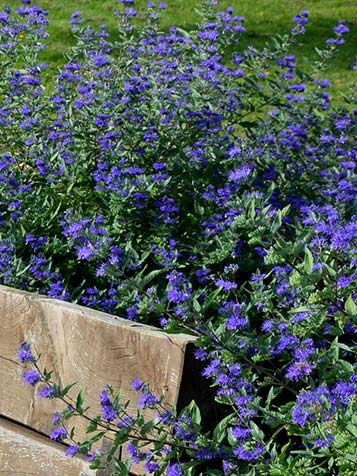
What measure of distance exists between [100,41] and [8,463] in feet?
5.88

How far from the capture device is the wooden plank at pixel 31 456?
9.86 feet

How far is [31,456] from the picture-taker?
3.09 meters

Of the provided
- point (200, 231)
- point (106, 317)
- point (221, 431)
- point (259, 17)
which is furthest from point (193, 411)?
point (259, 17)

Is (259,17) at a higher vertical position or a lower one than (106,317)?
lower

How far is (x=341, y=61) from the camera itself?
841 cm

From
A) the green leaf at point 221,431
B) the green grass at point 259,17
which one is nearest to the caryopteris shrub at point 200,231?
the green leaf at point 221,431

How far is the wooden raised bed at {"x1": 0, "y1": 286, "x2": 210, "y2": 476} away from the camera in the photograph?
2.67 metres

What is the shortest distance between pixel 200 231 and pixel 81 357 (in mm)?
687

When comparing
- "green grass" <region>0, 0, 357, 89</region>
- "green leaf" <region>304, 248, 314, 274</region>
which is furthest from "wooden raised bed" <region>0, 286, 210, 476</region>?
"green grass" <region>0, 0, 357, 89</region>

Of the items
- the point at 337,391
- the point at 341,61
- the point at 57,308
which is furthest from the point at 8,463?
the point at 341,61

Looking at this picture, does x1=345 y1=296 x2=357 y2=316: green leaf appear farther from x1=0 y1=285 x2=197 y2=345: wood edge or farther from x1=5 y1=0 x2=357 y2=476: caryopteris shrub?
x1=0 y1=285 x2=197 y2=345: wood edge

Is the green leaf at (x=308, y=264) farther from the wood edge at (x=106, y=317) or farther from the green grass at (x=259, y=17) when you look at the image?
the green grass at (x=259, y=17)

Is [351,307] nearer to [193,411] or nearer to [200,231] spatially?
[193,411]

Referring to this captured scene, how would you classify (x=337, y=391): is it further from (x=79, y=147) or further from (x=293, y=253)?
(x=79, y=147)
